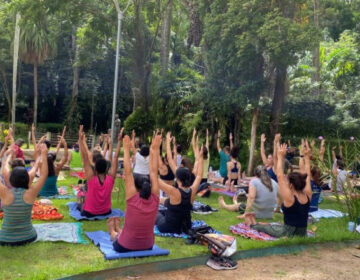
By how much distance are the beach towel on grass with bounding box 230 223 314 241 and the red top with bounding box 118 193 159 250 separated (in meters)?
2.14

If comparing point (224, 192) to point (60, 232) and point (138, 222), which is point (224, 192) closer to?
point (60, 232)

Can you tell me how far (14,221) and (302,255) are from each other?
429cm

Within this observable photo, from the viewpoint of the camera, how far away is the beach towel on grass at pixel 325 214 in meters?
8.88

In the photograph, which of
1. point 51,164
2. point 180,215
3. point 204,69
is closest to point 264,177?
point 180,215

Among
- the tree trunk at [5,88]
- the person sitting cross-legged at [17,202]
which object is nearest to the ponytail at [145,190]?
the person sitting cross-legged at [17,202]

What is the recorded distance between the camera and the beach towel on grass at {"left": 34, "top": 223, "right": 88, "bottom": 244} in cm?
602

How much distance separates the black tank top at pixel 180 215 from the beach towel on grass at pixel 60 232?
1.39 meters

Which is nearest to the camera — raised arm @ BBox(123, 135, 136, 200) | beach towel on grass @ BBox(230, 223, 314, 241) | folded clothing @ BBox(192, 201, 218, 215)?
raised arm @ BBox(123, 135, 136, 200)

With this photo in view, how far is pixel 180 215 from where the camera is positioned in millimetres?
6504

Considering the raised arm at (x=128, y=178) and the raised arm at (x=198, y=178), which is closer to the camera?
the raised arm at (x=128, y=178)

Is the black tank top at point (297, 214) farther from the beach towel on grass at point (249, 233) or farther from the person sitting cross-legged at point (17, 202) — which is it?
the person sitting cross-legged at point (17, 202)


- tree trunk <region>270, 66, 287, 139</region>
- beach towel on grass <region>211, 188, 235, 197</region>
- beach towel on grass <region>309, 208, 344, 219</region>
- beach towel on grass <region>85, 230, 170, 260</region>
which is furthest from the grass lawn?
tree trunk <region>270, 66, 287, 139</region>

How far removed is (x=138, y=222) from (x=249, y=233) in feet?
8.25

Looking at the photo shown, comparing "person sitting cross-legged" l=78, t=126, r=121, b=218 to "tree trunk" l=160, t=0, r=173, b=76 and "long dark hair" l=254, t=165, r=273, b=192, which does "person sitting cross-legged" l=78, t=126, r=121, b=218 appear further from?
"tree trunk" l=160, t=0, r=173, b=76
